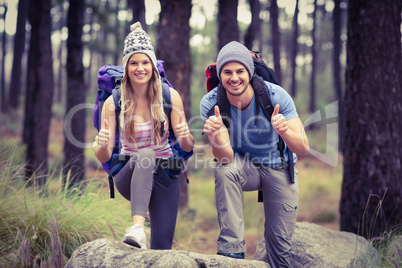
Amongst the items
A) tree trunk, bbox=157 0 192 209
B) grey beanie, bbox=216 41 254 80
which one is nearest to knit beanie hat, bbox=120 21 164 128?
grey beanie, bbox=216 41 254 80

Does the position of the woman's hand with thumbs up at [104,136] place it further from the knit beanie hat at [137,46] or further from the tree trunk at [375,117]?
the tree trunk at [375,117]

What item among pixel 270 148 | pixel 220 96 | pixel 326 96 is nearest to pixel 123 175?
pixel 220 96

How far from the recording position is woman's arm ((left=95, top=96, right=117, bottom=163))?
331 centimetres

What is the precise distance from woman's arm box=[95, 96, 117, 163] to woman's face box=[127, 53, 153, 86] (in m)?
0.31

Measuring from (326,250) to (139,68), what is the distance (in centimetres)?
266

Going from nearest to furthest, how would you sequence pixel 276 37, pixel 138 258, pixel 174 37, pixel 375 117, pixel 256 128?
1. pixel 138 258
2. pixel 256 128
3. pixel 375 117
4. pixel 174 37
5. pixel 276 37

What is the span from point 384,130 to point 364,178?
67 cm

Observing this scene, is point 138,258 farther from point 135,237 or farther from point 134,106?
point 134,106

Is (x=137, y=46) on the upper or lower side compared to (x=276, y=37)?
lower

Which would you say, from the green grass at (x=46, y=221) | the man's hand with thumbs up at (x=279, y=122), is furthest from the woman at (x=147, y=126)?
the man's hand with thumbs up at (x=279, y=122)

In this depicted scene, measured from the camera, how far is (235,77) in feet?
A: 10.7

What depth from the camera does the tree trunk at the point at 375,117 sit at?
4961 millimetres

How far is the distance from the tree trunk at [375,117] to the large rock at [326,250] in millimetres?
771

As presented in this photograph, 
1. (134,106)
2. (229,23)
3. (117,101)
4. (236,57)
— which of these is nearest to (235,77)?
(236,57)
